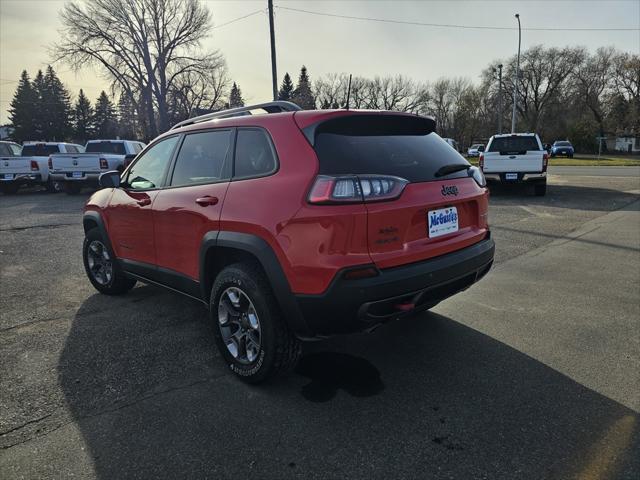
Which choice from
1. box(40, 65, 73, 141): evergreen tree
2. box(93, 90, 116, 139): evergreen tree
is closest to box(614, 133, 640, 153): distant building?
box(93, 90, 116, 139): evergreen tree

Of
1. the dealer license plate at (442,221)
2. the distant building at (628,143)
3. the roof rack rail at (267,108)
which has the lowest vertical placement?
the dealer license plate at (442,221)

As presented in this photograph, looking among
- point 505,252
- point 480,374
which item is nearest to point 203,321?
point 480,374

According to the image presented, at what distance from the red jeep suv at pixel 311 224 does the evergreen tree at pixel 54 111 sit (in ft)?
264

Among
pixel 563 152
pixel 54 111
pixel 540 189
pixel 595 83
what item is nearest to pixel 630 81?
pixel 595 83

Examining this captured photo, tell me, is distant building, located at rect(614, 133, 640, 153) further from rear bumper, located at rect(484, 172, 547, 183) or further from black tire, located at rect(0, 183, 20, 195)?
black tire, located at rect(0, 183, 20, 195)

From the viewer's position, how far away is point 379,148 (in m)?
2.75

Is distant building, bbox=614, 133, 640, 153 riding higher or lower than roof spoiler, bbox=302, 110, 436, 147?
higher

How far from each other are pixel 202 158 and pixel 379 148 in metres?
1.42

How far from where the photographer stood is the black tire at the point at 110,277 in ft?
14.9

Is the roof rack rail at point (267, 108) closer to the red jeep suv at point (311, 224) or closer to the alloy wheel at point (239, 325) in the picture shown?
the red jeep suv at point (311, 224)

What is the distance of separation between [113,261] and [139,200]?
95 centimetres

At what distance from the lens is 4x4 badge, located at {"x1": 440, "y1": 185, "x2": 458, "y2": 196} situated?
2828 mm

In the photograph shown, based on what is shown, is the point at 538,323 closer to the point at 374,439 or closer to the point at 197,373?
the point at 374,439

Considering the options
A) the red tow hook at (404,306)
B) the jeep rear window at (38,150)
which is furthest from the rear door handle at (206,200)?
the jeep rear window at (38,150)
